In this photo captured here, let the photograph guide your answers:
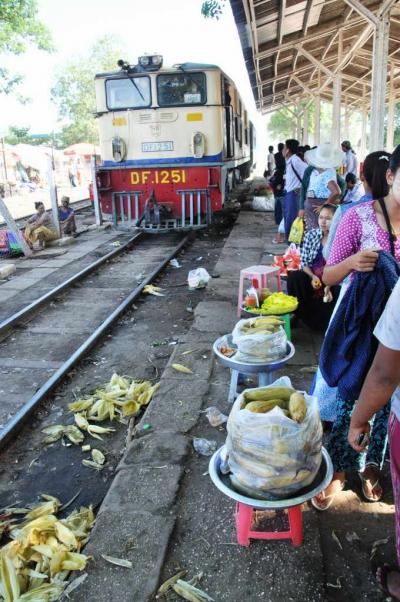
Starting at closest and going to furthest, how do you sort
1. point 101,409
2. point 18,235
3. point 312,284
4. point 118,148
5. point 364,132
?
1. point 101,409
2. point 312,284
3. point 18,235
4. point 118,148
5. point 364,132

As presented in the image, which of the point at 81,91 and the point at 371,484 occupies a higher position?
the point at 81,91

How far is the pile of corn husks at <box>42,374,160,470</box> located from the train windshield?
7.23 metres

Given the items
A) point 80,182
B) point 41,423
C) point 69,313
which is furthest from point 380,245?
point 80,182

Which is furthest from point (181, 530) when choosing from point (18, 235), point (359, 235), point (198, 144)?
point (198, 144)

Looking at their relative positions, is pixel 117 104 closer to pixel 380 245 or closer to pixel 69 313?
pixel 69 313

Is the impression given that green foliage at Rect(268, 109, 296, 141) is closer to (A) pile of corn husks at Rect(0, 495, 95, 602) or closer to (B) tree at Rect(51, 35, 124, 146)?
(B) tree at Rect(51, 35, 124, 146)

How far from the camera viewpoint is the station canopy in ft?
30.1

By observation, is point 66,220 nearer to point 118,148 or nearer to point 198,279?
point 118,148

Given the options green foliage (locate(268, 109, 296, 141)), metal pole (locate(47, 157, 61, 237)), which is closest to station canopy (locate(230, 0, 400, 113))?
metal pole (locate(47, 157, 61, 237))

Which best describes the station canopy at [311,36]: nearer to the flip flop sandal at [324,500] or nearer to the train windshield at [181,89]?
the train windshield at [181,89]

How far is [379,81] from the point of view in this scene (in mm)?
8258

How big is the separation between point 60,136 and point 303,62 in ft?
151

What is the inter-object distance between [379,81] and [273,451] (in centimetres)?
810

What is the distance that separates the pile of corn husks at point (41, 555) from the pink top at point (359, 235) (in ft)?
6.09
